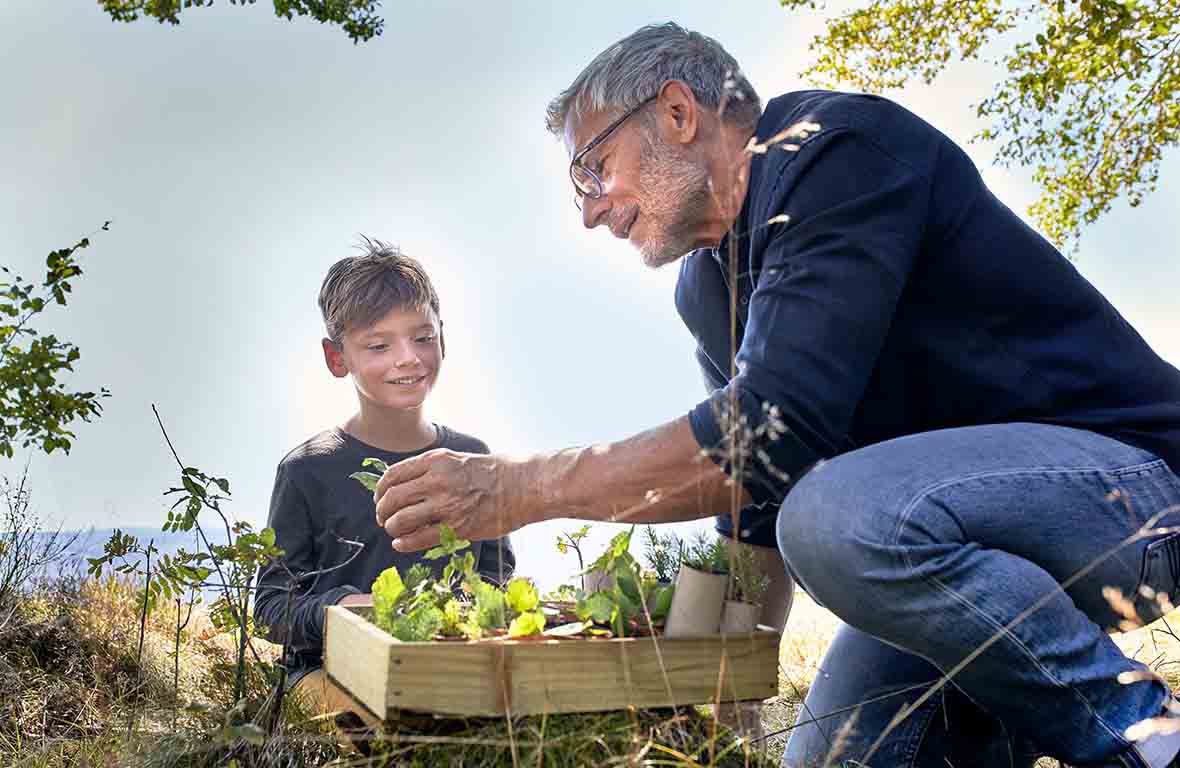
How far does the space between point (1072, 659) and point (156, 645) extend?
484cm

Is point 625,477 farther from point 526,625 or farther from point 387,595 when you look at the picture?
point 387,595

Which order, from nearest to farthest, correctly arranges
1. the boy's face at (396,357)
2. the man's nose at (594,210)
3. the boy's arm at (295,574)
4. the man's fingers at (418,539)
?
the man's fingers at (418,539) → the man's nose at (594,210) → the boy's arm at (295,574) → the boy's face at (396,357)

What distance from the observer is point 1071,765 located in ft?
7.54

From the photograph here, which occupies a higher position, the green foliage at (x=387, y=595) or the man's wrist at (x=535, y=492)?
the man's wrist at (x=535, y=492)

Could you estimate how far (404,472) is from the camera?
240 centimetres

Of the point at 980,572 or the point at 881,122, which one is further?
the point at 881,122

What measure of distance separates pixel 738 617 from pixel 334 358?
8.59 ft

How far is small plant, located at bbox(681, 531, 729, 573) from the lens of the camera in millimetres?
2455

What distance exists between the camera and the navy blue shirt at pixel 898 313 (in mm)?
2309

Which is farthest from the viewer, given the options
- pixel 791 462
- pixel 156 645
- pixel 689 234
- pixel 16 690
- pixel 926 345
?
pixel 156 645

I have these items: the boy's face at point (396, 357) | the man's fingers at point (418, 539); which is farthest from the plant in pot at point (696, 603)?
the boy's face at point (396, 357)

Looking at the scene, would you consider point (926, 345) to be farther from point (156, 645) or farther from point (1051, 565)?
point (156, 645)

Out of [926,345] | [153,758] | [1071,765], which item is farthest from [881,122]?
[153,758]

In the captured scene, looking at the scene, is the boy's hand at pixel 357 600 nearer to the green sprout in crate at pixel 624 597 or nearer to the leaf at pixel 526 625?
the green sprout in crate at pixel 624 597
